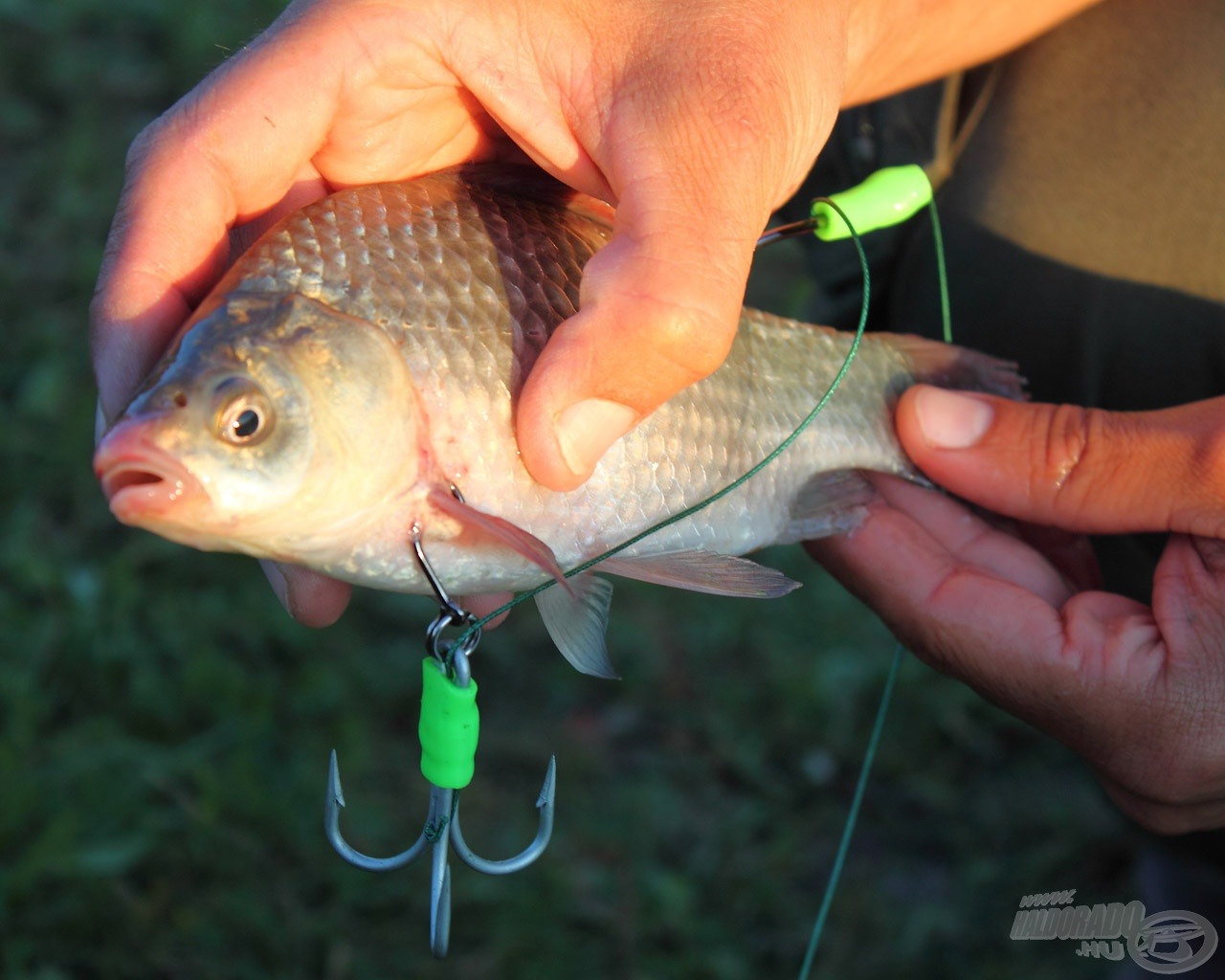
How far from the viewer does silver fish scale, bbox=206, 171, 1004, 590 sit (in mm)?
2141

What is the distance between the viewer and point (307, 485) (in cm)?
199

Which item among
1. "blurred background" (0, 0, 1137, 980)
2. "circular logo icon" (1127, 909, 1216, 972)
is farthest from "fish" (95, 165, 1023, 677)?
"circular logo icon" (1127, 909, 1216, 972)

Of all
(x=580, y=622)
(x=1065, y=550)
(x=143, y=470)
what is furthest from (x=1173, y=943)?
(x=143, y=470)

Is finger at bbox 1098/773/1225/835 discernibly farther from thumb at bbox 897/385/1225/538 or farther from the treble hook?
the treble hook

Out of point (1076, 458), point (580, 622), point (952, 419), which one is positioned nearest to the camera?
point (580, 622)

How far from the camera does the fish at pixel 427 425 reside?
1941 millimetres

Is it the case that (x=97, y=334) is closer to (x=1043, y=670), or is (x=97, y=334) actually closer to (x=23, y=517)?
(x=1043, y=670)

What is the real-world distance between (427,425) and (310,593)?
0.61 m

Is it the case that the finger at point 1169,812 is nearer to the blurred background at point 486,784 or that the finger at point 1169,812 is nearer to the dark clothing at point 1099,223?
the dark clothing at point 1099,223

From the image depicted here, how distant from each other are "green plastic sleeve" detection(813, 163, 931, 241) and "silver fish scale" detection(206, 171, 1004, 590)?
261 mm

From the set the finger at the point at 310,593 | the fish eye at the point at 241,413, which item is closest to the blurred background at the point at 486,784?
the finger at the point at 310,593

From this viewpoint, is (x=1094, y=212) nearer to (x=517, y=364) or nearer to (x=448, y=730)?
(x=517, y=364)

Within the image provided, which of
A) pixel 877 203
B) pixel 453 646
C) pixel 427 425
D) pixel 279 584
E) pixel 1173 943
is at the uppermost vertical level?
pixel 877 203

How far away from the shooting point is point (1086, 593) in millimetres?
2793
